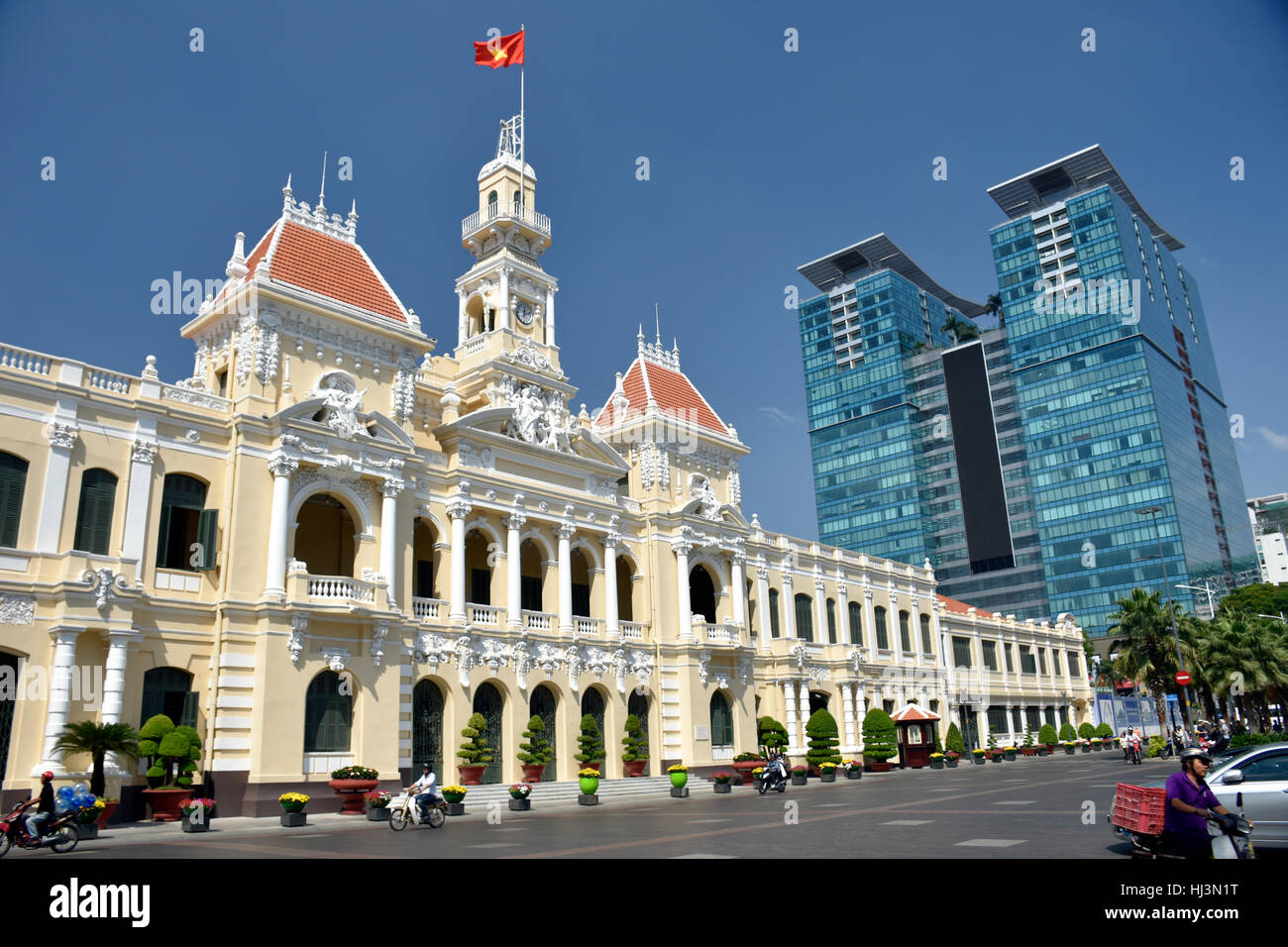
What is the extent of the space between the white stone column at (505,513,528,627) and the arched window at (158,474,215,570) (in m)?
11.5

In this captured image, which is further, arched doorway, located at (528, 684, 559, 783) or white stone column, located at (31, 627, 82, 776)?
arched doorway, located at (528, 684, 559, 783)

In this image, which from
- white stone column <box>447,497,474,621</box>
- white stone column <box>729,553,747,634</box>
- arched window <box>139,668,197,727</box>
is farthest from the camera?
white stone column <box>729,553,747,634</box>

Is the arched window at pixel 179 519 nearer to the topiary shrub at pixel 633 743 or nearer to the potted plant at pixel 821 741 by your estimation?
the topiary shrub at pixel 633 743

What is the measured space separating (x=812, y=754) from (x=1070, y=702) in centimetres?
4588

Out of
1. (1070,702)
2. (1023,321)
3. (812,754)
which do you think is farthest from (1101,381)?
(812,754)

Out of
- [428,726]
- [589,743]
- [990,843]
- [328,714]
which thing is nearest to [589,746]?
[589,743]

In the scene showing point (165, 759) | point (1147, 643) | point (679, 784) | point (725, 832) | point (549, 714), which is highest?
point (1147, 643)

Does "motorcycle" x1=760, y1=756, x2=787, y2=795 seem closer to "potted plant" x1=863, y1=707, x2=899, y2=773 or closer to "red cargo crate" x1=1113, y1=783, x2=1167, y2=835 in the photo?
"potted plant" x1=863, y1=707, x2=899, y2=773

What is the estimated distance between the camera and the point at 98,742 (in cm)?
2342

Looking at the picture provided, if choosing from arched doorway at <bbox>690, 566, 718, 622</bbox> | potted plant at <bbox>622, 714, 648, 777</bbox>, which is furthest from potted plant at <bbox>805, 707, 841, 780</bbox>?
potted plant at <bbox>622, 714, 648, 777</bbox>

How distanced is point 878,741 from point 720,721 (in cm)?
1052

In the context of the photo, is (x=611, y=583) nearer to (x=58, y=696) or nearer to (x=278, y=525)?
(x=278, y=525)

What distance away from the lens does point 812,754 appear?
4353cm

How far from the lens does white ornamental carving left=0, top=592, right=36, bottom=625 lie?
80.2 ft
